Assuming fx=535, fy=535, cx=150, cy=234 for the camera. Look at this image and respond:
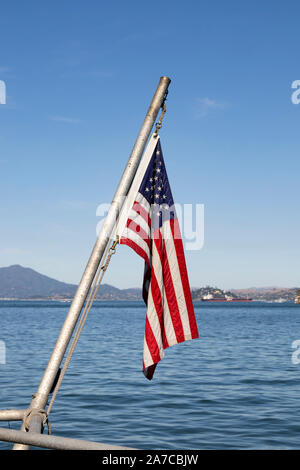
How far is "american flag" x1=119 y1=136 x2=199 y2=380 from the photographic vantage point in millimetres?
8086

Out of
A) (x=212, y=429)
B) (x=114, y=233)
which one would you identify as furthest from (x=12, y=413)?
(x=212, y=429)

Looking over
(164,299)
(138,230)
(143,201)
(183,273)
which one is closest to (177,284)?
(183,273)

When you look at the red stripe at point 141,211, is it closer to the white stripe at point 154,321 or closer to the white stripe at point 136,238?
the white stripe at point 136,238

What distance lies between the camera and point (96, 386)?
26.9 meters

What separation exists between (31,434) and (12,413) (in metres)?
1.64

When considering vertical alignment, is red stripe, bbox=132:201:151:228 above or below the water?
above

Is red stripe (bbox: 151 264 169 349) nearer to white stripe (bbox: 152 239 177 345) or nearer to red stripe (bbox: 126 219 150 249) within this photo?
white stripe (bbox: 152 239 177 345)

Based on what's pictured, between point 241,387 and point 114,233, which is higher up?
point 114,233

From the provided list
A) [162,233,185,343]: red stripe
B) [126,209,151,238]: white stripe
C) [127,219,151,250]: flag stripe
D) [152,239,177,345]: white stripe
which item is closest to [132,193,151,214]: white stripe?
[126,209,151,238]: white stripe

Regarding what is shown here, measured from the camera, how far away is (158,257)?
27.0ft

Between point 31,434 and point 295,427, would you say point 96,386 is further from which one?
point 31,434

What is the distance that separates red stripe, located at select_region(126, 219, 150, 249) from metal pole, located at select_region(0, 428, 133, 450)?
3553 millimetres

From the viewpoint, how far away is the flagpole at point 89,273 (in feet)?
21.7

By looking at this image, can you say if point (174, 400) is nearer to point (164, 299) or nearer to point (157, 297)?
point (164, 299)
